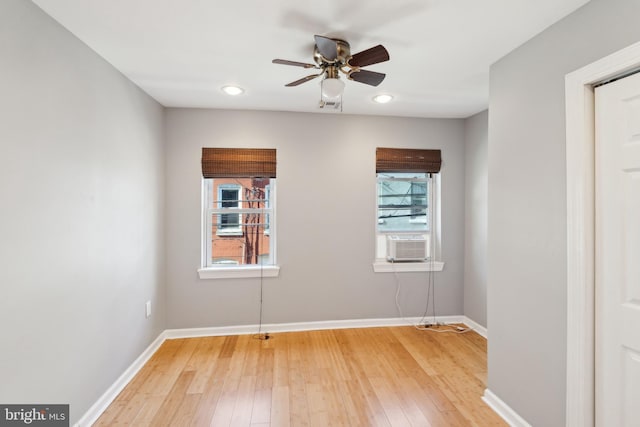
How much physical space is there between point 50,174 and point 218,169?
1.64 meters

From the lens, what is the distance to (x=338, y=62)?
1.86 metres

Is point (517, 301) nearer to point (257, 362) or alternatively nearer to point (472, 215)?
point (472, 215)

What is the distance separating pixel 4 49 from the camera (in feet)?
4.28

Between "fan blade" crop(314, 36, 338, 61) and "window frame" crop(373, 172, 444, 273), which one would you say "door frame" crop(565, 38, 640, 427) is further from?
"window frame" crop(373, 172, 444, 273)

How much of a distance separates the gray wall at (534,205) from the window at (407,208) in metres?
1.31

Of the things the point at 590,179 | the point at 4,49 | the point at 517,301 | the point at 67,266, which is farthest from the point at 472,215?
the point at 4,49

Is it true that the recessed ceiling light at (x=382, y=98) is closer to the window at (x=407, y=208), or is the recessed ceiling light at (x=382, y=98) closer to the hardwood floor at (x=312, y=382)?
the window at (x=407, y=208)

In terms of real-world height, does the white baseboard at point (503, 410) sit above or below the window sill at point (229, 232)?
below

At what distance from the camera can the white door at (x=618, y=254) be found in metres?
1.31

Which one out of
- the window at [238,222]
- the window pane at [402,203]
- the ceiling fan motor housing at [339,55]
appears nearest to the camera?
the ceiling fan motor housing at [339,55]

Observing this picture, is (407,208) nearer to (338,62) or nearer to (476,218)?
(476,218)

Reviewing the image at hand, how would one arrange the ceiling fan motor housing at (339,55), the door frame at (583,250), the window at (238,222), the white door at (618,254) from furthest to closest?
the window at (238,222)
the ceiling fan motor housing at (339,55)
the door frame at (583,250)
the white door at (618,254)

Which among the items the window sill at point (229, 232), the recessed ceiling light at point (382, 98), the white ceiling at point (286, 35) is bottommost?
the window sill at point (229, 232)

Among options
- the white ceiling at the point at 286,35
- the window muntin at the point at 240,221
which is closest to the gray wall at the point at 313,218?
the window muntin at the point at 240,221
